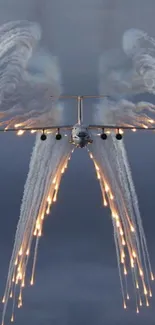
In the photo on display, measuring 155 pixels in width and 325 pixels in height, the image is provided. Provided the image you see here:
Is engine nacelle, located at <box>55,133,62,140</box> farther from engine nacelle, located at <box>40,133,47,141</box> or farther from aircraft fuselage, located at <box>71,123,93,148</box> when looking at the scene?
aircraft fuselage, located at <box>71,123,93,148</box>

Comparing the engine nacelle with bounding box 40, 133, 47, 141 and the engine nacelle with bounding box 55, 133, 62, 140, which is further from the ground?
the engine nacelle with bounding box 55, 133, 62, 140

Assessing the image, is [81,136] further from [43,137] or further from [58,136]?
[43,137]

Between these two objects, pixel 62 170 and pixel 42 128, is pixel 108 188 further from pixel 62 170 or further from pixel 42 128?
pixel 42 128

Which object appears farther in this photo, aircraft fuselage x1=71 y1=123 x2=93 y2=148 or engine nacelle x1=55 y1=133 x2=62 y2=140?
engine nacelle x1=55 y1=133 x2=62 y2=140

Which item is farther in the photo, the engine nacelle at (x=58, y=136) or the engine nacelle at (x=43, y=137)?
the engine nacelle at (x=58, y=136)

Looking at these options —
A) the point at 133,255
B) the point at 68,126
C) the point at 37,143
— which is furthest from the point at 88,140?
the point at 133,255

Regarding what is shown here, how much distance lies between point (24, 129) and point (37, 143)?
3.34 metres

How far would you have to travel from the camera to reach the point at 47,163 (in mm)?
45250

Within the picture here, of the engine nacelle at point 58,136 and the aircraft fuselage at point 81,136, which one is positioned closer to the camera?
the aircraft fuselage at point 81,136

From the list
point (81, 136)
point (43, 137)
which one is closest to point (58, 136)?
point (43, 137)

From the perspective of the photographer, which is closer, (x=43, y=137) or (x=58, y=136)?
(x=43, y=137)

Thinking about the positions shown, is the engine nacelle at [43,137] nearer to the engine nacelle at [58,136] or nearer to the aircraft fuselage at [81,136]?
the engine nacelle at [58,136]

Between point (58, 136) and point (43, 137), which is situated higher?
point (58, 136)

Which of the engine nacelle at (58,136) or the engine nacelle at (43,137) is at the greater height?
the engine nacelle at (58,136)
